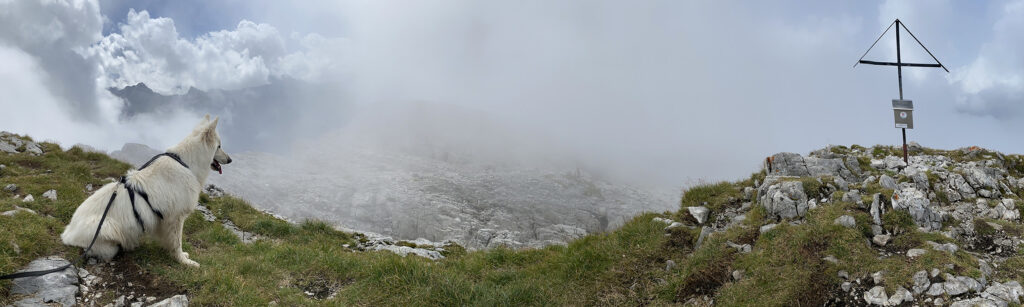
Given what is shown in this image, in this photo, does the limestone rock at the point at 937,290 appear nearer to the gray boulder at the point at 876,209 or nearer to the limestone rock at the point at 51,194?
the gray boulder at the point at 876,209

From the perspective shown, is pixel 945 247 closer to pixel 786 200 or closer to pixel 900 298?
pixel 900 298

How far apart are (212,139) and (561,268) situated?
7773 mm

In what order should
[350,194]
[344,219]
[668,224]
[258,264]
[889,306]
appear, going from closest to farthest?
[889,306]
[258,264]
[668,224]
[344,219]
[350,194]

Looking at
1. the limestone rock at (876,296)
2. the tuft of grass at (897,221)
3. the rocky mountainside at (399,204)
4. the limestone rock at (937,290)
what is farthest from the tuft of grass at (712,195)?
the rocky mountainside at (399,204)

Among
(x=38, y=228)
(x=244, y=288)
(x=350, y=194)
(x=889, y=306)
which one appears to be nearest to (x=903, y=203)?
(x=889, y=306)

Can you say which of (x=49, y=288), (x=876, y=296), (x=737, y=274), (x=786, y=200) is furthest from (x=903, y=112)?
(x=49, y=288)

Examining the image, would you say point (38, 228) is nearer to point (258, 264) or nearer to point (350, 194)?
point (258, 264)

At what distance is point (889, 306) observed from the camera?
270 inches

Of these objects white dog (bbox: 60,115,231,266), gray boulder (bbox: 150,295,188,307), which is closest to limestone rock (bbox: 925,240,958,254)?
gray boulder (bbox: 150,295,188,307)

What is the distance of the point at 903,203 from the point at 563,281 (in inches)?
292

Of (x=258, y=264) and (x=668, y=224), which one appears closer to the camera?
(x=258, y=264)

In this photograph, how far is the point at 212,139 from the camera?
8.74 metres

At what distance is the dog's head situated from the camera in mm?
8602

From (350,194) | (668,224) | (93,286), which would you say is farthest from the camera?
(350,194)
